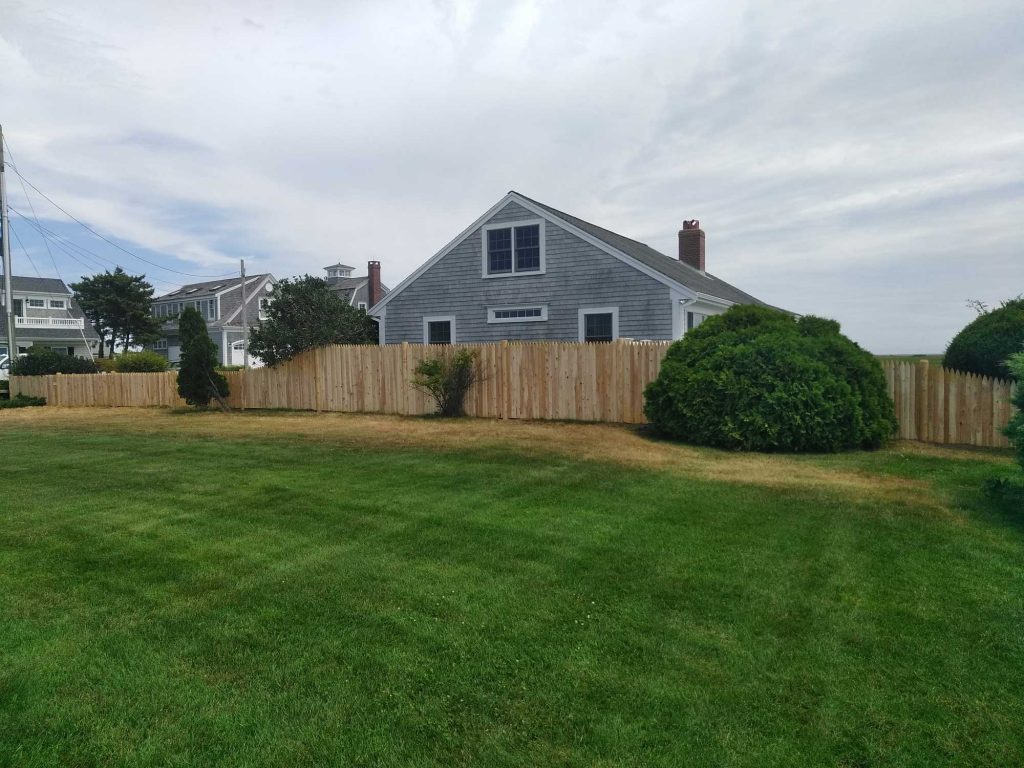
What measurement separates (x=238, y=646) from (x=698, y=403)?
8.73m

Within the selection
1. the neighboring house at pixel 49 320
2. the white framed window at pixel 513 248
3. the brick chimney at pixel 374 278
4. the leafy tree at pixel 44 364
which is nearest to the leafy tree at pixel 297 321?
the white framed window at pixel 513 248

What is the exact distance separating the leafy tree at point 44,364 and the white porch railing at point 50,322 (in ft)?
55.5

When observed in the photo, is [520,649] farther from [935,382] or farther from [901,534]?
[935,382]

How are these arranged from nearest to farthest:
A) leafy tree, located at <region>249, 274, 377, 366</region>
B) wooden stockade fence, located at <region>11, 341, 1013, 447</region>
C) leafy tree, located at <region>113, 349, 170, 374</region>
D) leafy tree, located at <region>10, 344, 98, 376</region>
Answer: wooden stockade fence, located at <region>11, 341, 1013, 447</region>, leafy tree, located at <region>249, 274, 377, 366</region>, leafy tree, located at <region>10, 344, 98, 376</region>, leafy tree, located at <region>113, 349, 170, 374</region>

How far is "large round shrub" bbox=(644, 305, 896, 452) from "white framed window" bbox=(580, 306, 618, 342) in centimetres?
644

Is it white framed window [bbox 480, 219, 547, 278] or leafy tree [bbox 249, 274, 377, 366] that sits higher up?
white framed window [bbox 480, 219, 547, 278]

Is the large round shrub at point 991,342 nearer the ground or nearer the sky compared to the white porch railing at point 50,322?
nearer the ground

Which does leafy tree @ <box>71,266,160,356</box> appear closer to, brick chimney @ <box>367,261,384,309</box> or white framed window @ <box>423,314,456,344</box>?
brick chimney @ <box>367,261,384,309</box>

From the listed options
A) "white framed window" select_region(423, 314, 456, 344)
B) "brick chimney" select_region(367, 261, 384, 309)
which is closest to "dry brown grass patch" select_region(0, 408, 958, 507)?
"white framed window" select_region(423, 314, 456, 344)

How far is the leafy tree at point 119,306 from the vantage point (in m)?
41.5

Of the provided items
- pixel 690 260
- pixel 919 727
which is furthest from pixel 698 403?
pixel 690 260

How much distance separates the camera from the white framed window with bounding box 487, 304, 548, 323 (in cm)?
1931

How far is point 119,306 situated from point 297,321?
30.8m

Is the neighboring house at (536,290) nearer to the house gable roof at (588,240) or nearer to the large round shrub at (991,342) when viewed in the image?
the house gable roof at (588,240)
